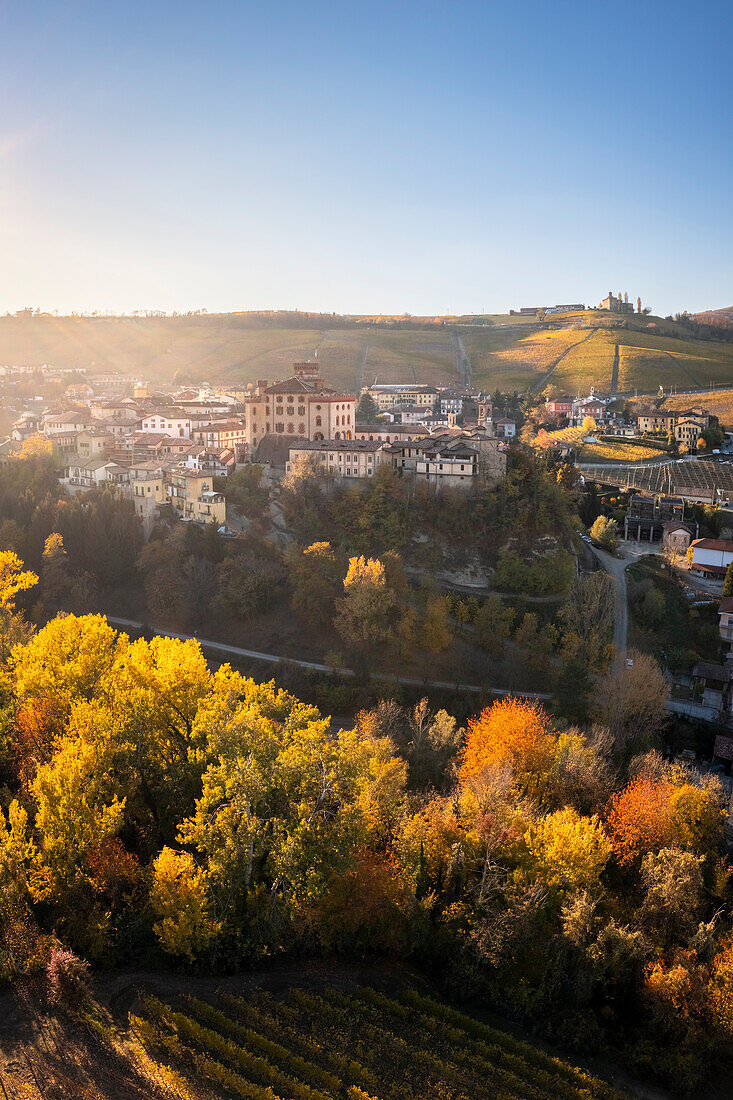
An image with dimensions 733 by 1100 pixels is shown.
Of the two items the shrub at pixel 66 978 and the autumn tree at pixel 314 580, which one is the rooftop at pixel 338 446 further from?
the shrub at pixel 66 978

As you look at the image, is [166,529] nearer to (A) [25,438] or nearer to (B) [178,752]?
(A) [25,438]

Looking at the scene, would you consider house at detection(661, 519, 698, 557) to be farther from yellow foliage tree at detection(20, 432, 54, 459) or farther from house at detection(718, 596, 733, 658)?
yellow foliage tree at detection(20, 432, 54, 459)

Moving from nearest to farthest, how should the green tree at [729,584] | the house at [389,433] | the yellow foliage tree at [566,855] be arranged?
the yellow foliage tree at [566,855] < the green tree at [729,584] < the house at [389,433]

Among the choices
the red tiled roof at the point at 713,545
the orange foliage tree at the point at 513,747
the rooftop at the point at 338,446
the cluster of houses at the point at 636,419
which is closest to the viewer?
the orange foliage tree at the point at 513,747

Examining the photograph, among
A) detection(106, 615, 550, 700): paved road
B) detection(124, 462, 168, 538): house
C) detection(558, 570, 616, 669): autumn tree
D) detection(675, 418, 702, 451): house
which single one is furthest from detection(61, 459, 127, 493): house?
detection(675, 418, 702, 451): house

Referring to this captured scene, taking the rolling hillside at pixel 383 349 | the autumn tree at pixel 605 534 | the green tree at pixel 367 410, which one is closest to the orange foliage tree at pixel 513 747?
the autumn tree at pixel 605 534

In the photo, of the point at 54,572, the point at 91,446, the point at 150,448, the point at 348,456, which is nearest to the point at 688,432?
the point at 348,456
